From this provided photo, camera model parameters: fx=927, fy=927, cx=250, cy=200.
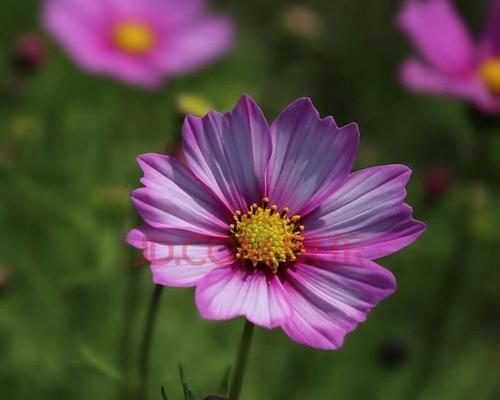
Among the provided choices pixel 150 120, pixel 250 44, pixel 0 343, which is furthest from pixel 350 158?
pixel 250 44

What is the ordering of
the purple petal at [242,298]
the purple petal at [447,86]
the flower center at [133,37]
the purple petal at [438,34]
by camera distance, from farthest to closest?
the flower center at [133,37]
the purple petal at [438,34]
the purple petal at [447,86]
the purple petal at [242,298]

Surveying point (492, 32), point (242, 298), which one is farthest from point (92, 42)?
point (242, 298)

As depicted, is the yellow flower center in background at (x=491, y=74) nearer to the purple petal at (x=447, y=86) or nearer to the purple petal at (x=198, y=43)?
the purple petal at (x=447, y=86)

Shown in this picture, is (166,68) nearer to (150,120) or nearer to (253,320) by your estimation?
(150,120)

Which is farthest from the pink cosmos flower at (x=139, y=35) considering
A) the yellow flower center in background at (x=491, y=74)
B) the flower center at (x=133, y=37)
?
the yellow flower center in background at (x=491, y=74)

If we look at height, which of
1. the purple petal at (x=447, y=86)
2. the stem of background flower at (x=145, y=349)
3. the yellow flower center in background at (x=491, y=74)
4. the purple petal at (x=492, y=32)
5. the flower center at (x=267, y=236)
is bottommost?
the stem of background flower at (x=145, y=349)

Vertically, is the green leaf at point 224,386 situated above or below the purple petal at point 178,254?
below
